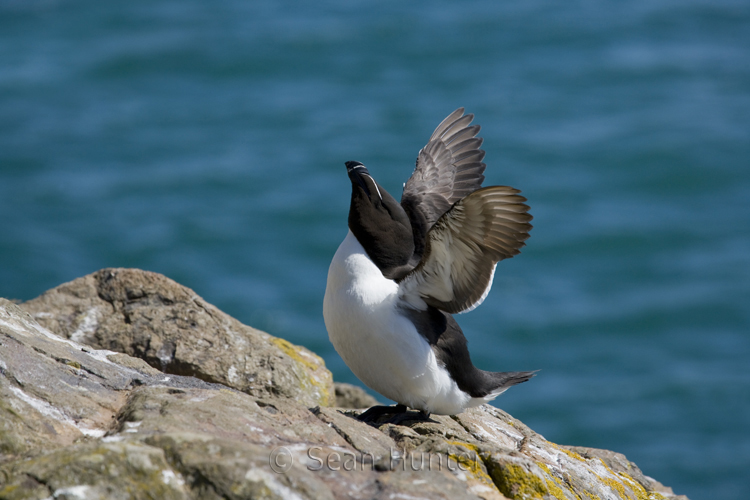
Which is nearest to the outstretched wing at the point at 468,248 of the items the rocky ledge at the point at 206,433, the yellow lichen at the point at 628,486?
the rocky ledge at the point at 206,433

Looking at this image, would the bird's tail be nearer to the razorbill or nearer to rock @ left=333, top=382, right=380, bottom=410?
the razorbill

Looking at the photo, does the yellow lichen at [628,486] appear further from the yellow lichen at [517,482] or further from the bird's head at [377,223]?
Result: the bird's head at [377,223]

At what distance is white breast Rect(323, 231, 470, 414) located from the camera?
15.8 ft

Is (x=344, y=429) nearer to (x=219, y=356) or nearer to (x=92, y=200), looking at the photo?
(x=219, y=356)

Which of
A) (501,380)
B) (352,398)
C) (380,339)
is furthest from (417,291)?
(352,398)

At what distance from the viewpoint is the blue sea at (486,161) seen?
13.9m

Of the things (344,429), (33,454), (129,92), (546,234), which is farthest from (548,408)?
(129,92)

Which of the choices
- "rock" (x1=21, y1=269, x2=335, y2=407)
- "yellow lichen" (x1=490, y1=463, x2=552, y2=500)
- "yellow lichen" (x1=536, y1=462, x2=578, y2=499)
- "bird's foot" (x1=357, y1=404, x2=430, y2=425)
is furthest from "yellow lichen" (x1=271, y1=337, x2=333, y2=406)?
"yellow lichen" (x1=490, y1=463, x2=552, y2=500)

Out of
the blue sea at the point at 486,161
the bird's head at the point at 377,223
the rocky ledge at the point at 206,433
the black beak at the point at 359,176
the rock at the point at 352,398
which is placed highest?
the blue sea at the point at 486,161

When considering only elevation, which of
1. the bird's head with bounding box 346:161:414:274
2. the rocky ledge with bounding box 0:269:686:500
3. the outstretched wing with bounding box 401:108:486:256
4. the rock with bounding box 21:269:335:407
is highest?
the outstretched wing with bounding box 401:108:486:256

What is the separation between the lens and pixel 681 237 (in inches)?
642

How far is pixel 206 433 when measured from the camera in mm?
3457

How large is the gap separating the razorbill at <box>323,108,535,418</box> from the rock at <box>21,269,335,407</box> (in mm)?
814

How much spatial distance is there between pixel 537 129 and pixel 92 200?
10.4m
